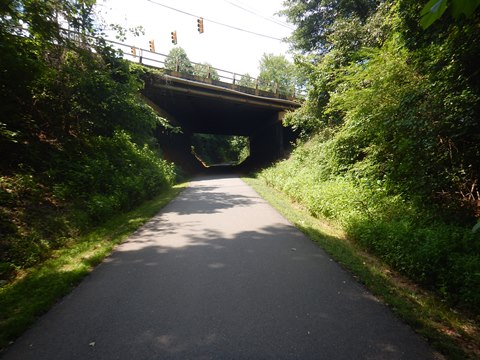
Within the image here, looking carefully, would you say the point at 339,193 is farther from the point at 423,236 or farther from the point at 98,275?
the point at 98,275

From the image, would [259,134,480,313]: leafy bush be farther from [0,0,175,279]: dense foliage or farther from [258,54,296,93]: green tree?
[258,54,296,93]: green tree

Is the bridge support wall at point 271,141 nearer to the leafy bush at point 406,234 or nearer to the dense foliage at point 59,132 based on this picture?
the dense foliage at point 59,132

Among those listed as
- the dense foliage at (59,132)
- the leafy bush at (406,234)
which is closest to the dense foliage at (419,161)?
the leafy bush at (406,234)

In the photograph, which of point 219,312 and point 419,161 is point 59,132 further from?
point 419,161

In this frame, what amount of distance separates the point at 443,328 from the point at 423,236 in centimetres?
172

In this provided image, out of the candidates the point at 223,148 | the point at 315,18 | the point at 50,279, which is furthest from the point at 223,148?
the point at 50,279

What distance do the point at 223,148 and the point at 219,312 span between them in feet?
196

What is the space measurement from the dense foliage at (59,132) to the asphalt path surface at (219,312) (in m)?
2.05

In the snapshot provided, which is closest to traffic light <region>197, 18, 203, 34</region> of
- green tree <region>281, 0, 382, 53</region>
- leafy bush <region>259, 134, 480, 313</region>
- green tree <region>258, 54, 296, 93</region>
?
green tree <region>281, 0, 382, 53</region>

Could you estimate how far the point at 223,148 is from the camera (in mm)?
62156

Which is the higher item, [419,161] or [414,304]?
[419,161]

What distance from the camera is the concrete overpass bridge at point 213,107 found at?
17.8m

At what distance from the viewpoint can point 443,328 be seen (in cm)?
288

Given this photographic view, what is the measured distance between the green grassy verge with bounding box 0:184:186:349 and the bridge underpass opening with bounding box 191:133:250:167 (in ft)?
152
